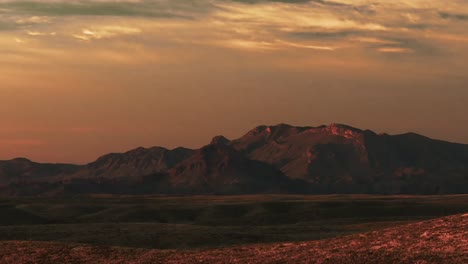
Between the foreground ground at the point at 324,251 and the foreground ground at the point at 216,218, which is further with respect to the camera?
the foreground ground at the point at 216,218

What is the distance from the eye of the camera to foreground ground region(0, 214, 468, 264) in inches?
1654

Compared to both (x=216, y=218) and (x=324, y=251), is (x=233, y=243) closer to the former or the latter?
(x=324, y=251)

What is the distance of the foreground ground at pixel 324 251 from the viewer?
42.0 metres

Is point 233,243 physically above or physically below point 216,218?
above

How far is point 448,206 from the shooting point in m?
162

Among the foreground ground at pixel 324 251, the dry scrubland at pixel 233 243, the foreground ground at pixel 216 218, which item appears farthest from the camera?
the foreground ground at pixel 216 218

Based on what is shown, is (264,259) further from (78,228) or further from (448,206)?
(448,206)


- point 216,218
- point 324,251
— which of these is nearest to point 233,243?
point 324,251

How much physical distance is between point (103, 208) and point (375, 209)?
213 ft

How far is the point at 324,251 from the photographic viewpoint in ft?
152

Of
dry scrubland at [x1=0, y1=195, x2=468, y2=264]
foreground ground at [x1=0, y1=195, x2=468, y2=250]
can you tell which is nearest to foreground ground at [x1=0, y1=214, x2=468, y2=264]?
dry scrubland at [x1=0, y1=195, x2=468, y2=264]

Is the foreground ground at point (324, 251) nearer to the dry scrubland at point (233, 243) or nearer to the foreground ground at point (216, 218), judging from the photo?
the dry scrubland at point (233, 243)

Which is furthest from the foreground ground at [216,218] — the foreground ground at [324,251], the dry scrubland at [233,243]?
the foreground ground at [324,251]

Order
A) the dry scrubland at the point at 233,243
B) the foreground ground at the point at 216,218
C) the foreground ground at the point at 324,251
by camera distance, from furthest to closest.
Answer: the foreground ground at the point at 216,218 → the dry scrubland at the point at 233,243 → the foreground ground at the point at 324,251
